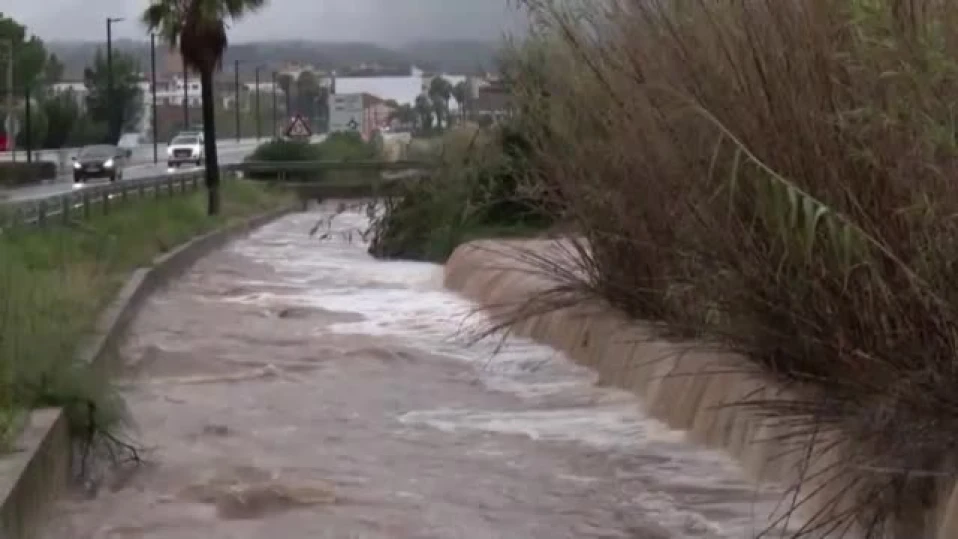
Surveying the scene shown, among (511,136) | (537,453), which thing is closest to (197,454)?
(537,453)

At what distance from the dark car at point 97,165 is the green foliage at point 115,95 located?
105 feet

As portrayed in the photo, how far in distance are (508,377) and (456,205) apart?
11.5 m

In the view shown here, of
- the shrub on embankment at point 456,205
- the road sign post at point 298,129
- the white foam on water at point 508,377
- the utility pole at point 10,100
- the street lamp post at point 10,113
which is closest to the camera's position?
the white foam on water at point 508,377

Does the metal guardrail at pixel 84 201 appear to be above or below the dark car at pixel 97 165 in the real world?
above

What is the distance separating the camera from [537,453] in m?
10.8

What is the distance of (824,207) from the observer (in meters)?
6.91

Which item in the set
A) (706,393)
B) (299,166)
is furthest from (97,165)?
(706,393)

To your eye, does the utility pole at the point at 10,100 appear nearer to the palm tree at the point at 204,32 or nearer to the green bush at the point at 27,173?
the green bush at the point at 27,173

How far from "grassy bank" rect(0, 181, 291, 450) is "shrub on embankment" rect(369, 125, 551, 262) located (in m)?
3.06

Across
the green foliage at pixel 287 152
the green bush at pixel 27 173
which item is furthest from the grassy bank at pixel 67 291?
the green foliage at pixel 287 152

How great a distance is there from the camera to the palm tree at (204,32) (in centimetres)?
3634

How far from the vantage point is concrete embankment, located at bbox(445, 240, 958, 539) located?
765cm

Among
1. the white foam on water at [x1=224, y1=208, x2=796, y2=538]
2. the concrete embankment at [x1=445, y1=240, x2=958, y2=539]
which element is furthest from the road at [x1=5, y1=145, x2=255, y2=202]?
the concrete embankment at [x1=445, y1=240, x2=958, y2=539]

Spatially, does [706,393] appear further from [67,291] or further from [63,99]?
[63,99]
